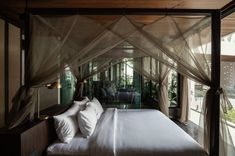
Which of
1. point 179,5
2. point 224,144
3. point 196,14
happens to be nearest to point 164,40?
point 196,14

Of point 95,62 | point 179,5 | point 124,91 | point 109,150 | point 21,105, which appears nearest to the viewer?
point 109,150

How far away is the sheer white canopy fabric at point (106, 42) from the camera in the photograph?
101 inches

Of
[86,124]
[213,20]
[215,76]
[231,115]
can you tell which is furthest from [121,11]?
[231,115]

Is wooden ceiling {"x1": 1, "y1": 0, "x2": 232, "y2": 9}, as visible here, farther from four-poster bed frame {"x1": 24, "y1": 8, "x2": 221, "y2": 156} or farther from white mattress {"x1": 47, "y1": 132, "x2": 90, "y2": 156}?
white mattress {"x1": 47, "y1": 132, "x2": 90, "y2": 156}

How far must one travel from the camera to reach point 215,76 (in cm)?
261

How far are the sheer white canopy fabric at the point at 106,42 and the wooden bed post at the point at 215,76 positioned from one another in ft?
0.18

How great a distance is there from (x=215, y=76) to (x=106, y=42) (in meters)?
1.41

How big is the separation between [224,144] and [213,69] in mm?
920

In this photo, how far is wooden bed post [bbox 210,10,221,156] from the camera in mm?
2572

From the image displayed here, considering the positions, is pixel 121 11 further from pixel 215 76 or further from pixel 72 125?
pixel 72 125

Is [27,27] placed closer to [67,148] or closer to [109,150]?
[67,148]

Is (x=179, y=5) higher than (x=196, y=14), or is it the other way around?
(x=179, y=5)

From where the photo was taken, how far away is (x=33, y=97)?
8.37ft

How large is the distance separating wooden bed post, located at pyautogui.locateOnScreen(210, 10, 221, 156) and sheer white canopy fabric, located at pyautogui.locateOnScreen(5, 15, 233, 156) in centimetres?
5
